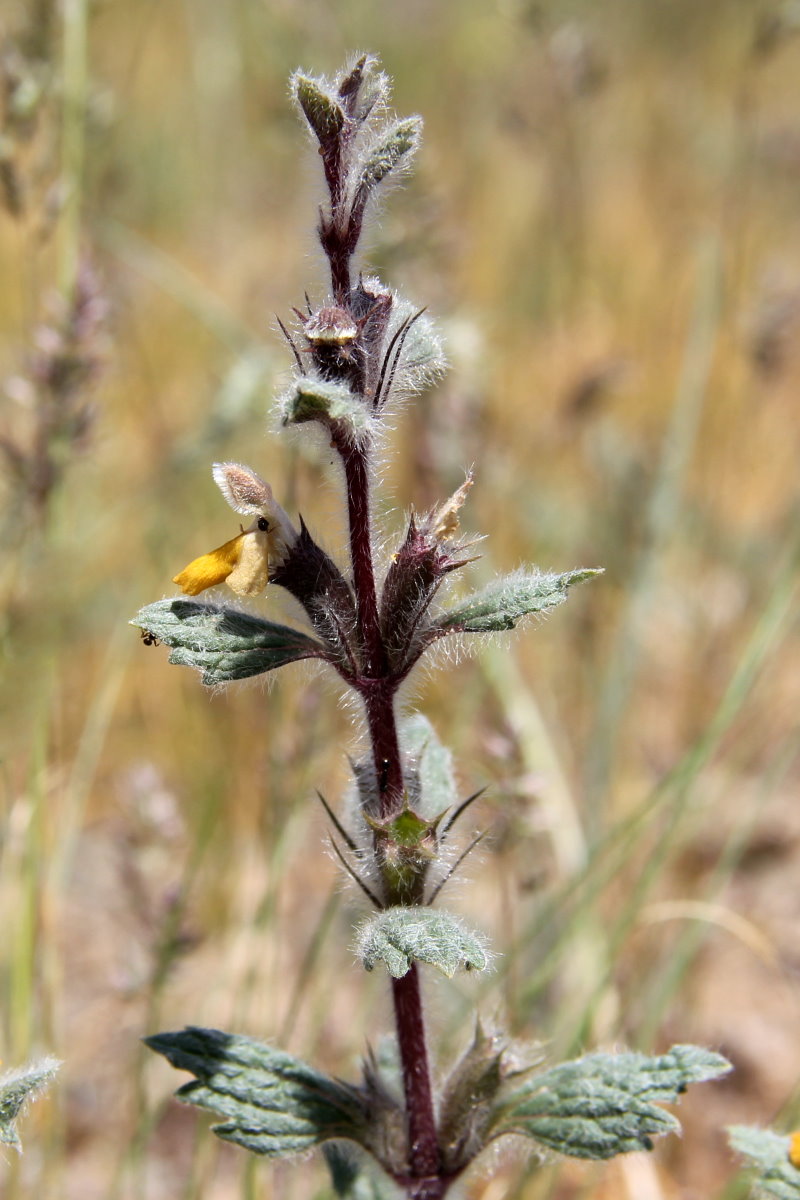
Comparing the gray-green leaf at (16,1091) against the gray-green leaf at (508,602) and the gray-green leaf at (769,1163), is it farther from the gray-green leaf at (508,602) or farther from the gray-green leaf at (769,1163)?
the gray-green leaf at (769,1163)

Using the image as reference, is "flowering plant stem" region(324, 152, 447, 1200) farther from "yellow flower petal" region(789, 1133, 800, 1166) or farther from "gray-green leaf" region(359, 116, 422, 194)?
"yellow flower petal" region(789, 1133, 800, 1166)

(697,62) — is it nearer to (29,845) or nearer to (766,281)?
(766,281)

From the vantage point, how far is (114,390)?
4438mm

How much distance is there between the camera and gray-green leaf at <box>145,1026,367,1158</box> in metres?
1.14

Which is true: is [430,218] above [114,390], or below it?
below

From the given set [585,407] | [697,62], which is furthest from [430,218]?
[697,62]

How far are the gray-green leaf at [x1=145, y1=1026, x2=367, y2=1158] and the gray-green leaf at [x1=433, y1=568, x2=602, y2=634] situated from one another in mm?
533

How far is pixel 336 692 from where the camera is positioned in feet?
4.63

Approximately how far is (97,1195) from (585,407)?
2.37m

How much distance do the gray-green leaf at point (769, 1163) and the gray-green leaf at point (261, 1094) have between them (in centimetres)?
44

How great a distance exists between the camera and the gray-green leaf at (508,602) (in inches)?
38.9

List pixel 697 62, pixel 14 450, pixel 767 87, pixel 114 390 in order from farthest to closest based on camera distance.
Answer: pixel 697 62 → pixel 767 87 → pixel 114 390 → pixel 14 450

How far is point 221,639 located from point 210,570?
68mm

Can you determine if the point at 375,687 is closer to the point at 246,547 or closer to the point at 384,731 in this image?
the point at 384,731
